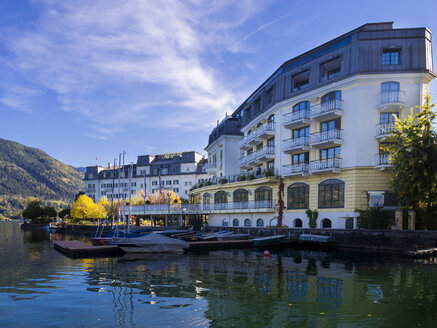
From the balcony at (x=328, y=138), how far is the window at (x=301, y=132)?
2.06 metres

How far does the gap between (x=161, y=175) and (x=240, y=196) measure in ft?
216

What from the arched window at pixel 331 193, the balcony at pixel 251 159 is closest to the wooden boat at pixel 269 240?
the arched window at pixel 331 193

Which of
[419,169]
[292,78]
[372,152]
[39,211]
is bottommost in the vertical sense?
[39,211]

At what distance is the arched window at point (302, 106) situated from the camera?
40022 mm

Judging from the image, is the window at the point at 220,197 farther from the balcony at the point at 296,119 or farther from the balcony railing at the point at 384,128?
the balcony railing at the point at 384,128

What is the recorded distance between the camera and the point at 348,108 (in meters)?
36.1

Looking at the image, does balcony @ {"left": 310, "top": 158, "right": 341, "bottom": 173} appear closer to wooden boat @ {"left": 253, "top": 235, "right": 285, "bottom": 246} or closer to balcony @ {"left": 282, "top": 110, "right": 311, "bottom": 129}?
balcony @ {"left": 282, "top": 110, "right": 311, "bottom": 129}

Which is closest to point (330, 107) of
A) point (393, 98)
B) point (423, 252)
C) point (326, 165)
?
point (393, 98)

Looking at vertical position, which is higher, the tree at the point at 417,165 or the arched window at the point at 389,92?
the arched window at the point at 389,92

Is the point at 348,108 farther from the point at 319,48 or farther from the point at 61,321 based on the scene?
the point at 61,321

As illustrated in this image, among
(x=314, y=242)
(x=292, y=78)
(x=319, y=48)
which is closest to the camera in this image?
(x=314, y=242)

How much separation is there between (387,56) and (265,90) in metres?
16.7

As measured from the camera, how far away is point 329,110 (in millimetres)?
36656

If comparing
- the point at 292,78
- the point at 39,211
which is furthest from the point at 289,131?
the point at 39,211
